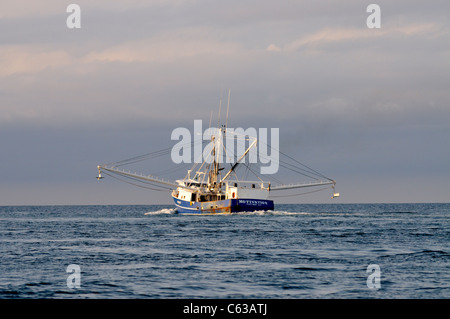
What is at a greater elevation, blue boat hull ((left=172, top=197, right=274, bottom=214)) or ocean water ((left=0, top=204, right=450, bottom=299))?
blue boat hull ((left=172, top=197, right=274, bottom=214))

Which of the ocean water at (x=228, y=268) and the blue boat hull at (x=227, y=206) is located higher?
the blue boat hull at (x=227, y=206)

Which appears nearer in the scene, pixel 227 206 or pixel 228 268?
pixel 228 268

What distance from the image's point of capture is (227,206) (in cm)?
11175

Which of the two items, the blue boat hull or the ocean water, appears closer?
the ocean water

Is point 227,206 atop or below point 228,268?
atop

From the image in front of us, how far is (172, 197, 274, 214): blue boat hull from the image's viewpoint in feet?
363

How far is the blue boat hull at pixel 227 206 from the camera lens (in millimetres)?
110562

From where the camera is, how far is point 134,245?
172 feet

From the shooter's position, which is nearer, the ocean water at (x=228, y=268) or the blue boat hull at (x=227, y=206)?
the ocean water at (x=228, y=268)
